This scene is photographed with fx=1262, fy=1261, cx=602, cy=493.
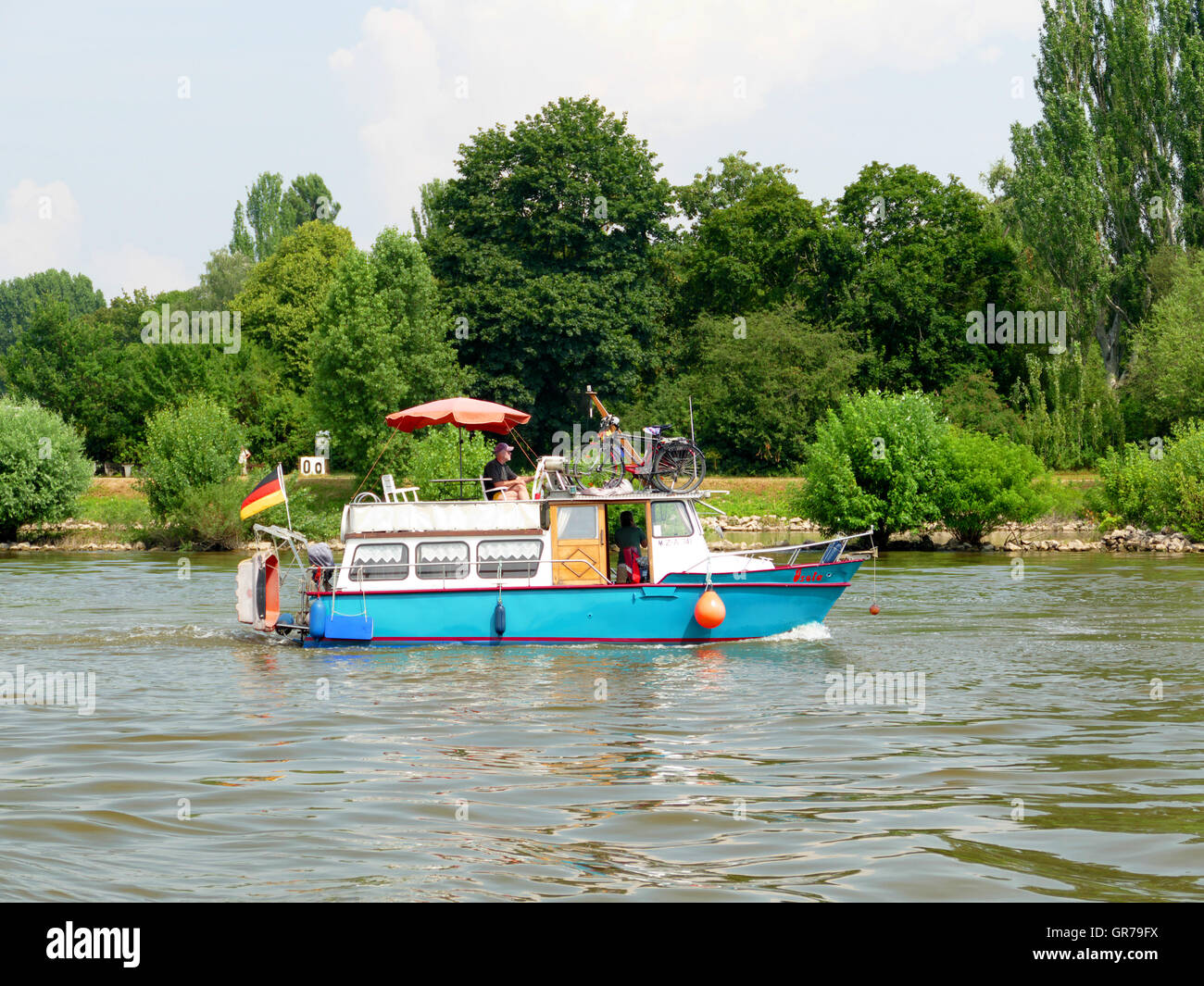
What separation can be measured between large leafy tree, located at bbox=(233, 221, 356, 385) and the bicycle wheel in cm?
5692

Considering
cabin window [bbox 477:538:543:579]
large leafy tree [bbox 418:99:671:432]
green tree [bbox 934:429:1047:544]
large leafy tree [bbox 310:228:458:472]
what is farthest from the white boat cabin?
large leafy tree [bbox 418:99:671:432]

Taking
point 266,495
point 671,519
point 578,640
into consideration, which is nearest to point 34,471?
point 266,495

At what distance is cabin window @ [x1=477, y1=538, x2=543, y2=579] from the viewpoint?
20922 mm

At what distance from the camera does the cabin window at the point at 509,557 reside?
20.9m

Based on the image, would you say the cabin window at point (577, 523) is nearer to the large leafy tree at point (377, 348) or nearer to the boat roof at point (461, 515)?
the boat roof at point (461, 515)

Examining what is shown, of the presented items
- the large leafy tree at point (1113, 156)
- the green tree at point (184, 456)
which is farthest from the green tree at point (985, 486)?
the green tree at point (184, 456)

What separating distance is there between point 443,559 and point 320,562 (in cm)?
206

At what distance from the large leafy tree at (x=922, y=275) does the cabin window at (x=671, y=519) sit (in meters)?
48.4

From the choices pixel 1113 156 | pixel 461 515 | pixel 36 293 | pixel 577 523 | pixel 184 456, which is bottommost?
pixel 577 523

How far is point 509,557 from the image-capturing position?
68.8ft

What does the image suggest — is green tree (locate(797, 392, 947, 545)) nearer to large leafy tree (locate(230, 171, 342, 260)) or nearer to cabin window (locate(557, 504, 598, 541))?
cabin window (locate(557, 504, 598, 541))

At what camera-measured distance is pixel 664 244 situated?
73438mm

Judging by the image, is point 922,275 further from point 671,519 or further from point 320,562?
point 320,562
